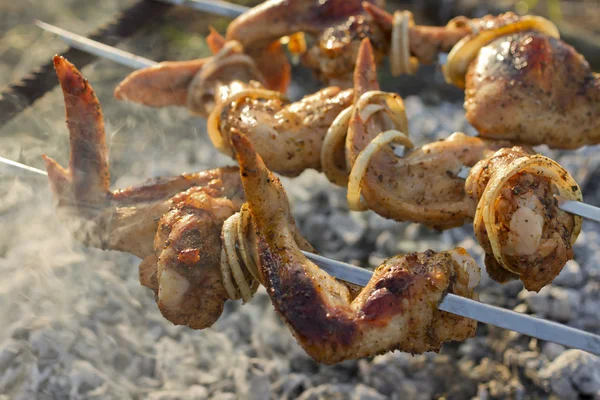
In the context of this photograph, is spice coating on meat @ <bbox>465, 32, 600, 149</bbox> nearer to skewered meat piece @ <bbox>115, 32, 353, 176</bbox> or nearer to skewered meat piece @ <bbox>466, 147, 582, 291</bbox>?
skewered meat piece @ <bbox>466, 147, 582, 291</bbox>

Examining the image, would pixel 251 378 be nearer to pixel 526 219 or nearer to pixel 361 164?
pixel 361 164

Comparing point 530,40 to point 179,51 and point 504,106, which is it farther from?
point 179,51

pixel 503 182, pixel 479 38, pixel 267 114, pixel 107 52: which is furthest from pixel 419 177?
pixel 107 52

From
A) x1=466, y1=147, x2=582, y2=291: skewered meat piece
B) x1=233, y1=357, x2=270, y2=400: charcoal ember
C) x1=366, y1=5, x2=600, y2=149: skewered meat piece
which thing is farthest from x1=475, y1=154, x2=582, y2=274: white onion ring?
x1=233, y1=357, x2=270, y2=400: charcoal ember

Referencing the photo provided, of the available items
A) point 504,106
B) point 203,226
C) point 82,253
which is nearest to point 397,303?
point 203,226

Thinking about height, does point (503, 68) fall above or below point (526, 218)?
above

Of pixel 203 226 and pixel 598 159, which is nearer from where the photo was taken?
pixel 203 226

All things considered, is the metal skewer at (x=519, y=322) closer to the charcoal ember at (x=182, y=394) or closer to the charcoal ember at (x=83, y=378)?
the charcoal ember at (x=182, y=394)
